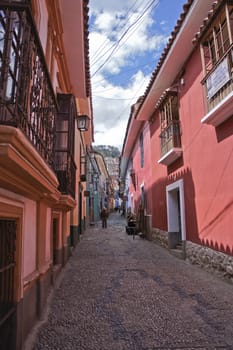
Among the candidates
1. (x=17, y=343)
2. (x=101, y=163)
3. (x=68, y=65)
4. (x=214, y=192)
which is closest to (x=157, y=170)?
(x=214, y=192)

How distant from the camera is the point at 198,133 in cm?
692

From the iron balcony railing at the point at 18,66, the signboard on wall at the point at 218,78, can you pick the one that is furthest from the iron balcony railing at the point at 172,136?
the iron balcony railing at the point at 18,66

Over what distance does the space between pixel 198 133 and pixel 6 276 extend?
5.80 meters

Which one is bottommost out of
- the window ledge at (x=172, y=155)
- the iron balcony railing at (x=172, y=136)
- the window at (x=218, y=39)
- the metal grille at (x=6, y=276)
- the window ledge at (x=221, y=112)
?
the metal grille at (x=6, y=276)

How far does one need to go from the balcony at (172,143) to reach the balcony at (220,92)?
2.35 meters

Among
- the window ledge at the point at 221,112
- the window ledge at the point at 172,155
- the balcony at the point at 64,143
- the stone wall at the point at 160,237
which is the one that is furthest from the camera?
the stone wall at the point at 160,237

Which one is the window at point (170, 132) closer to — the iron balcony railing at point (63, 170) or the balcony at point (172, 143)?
the balcony at point (172, 143)

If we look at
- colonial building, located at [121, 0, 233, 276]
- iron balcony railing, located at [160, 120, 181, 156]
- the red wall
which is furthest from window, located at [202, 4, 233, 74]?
iron balcony railing, located at [160, 120, 181, 156]

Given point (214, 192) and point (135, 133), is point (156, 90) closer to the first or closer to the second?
point (214, 192)

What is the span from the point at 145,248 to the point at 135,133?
7911mm

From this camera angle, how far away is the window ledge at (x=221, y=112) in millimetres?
4992

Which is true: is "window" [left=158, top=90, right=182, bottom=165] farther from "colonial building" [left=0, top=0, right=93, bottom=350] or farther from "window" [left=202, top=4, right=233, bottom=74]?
"colonial building" [left=0, top=0, right=93, bottom=350]

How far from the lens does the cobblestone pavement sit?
301 centimetres

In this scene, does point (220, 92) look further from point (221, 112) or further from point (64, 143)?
point (64, 143)
